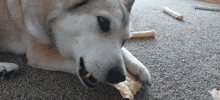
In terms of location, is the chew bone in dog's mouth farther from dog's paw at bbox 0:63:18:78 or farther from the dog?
dog's paw at bbox 0:63:18:78

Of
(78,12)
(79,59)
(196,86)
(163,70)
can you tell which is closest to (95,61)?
(79,59)

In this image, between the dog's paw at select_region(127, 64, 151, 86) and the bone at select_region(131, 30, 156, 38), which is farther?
the bone at select_region(131, 30, 156, 38)

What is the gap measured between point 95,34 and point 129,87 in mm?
362

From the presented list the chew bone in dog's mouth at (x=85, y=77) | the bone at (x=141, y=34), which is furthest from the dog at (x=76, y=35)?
the bone at (x=141, y=34)

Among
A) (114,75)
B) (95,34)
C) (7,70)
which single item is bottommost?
(7,70)

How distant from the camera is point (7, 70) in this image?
94 centimetres

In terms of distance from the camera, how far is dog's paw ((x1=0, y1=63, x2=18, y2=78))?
930mm

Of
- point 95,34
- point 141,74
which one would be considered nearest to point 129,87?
point 141,74

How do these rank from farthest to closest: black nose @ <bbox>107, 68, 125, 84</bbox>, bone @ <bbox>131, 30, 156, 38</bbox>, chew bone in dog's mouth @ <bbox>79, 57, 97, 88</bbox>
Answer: bone @ <bbox>131, 30, 156, 38</bbox> < chew bone in dog's mouth @ <bbox>79, 57, 97, 88</bbox> < black nose @ <bbox>107, 68, 125, 84</bbox>

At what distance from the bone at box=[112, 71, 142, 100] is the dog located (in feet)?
0.17

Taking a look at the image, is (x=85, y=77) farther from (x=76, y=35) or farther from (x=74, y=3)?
(x=74, y=3)

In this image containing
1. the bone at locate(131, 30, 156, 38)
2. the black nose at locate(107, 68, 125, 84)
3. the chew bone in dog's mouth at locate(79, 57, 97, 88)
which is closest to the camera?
the black nose at locate(107, 68, 125, 84)

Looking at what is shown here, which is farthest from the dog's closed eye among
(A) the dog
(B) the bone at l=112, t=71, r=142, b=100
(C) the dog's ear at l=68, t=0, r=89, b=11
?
(B) the bone at l=112, t=71, r=142, b=100

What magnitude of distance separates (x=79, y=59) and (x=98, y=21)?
9.1 inches
